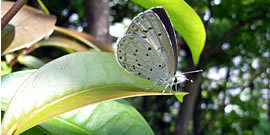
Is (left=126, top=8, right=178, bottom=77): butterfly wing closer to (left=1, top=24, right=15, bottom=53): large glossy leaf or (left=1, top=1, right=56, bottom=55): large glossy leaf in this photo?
(left=1, top=1, right=56, bottom=55): large glossy leaf

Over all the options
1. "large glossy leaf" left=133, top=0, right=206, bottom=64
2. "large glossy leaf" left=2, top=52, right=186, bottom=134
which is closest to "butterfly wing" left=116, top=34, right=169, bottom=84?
"large glossy leaf" left=133, top=0, right=206, bottom=64

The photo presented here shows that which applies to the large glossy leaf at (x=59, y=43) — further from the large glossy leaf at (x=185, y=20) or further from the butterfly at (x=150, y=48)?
the large glossy leaf at (x=185, y=20)

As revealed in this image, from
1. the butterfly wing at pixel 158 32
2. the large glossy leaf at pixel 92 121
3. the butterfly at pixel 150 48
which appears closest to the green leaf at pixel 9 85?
the large glossy leaf at pixel 92 121

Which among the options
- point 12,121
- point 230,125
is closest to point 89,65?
point 12,121

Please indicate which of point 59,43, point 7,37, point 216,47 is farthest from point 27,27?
point 216,47

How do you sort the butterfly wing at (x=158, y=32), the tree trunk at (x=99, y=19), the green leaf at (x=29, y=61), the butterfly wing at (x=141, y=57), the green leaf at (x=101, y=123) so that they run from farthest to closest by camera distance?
the tree trunk at (x=99, y=19) → the green leaf at (x=29, y=61) → the butterfly wing at (x=141, y=57) → the butterfly wing at (x=158, y=32) → the green leaf at (x=101, y=123)

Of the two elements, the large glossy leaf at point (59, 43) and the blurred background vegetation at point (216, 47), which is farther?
the blurred background vegetation at point (216, 47)
